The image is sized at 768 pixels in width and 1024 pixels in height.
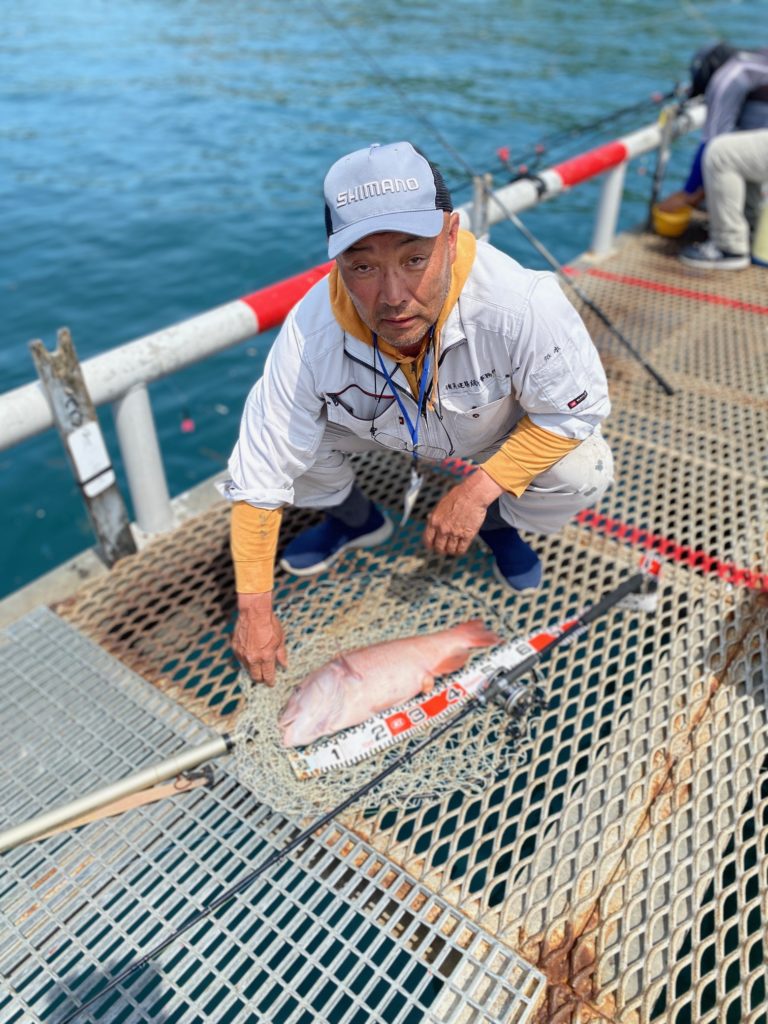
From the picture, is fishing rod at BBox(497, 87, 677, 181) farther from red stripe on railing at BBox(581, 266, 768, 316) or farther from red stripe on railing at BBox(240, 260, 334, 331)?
red stripe on railing at BBox(240, 260, 334, 331)

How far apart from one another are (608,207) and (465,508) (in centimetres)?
491

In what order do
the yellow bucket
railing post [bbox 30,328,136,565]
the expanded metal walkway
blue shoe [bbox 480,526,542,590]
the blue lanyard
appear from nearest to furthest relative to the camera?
the expanded metal walkway → the blue lanyard → railing post [bbox 30,328,136,565] → blue shoe [bbox 480,526,542,590] → the yellow bucket

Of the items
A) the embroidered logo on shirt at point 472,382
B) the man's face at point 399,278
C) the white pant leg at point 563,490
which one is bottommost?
the white pant leg at point 563,490

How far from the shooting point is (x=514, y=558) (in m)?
3.20

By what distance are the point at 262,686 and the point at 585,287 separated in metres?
4.65

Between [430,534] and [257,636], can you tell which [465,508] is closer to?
[430,534]

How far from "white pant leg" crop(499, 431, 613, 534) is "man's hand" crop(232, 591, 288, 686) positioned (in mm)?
1040

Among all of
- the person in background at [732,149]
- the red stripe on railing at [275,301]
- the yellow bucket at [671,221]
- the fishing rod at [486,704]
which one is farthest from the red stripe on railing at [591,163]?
the fishing rod at [486,704]

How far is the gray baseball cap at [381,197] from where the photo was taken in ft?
6.52

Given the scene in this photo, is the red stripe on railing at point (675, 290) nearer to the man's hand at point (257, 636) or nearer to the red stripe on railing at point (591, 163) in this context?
the red stripe on railing at point (591, 163)

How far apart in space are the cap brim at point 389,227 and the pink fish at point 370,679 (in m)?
1.51

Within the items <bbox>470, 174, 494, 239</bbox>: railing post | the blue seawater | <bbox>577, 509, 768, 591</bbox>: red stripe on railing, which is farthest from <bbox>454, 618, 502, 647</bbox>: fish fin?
the blue seawater

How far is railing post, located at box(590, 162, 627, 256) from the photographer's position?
20.8 ft

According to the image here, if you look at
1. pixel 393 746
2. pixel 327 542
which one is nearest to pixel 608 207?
pixel 327 542
